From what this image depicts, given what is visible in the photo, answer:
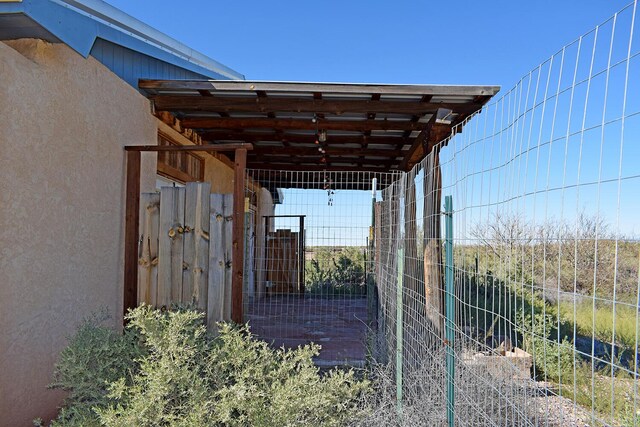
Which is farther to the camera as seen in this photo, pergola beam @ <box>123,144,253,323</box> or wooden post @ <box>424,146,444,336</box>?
pergola beam @ <box>123,144,253,323</box>

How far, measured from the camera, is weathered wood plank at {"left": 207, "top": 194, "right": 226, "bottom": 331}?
4.38 meters

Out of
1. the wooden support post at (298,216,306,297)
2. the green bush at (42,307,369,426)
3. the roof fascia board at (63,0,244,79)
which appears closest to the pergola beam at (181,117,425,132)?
the roof fascia board at (63,0,244,79)

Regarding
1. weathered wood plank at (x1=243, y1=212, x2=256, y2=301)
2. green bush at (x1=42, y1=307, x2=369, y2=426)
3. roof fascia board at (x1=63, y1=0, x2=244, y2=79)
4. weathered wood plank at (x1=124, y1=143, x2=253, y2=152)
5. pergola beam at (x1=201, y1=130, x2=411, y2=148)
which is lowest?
green bush at (x1=42, y1=307, x2=369, y2=426)

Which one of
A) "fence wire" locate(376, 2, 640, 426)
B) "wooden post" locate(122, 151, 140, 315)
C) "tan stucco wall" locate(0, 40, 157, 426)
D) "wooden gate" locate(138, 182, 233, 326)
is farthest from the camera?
"wooden post" locate(122, 151, 140, 315)

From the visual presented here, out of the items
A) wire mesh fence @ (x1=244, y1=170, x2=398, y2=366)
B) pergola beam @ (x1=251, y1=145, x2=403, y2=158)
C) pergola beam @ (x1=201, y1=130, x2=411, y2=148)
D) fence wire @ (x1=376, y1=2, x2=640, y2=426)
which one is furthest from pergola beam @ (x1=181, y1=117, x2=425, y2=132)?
fence wire @ (x1=376, y1=2, x2=640, y2=426)

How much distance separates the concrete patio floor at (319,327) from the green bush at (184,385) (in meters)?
1.82

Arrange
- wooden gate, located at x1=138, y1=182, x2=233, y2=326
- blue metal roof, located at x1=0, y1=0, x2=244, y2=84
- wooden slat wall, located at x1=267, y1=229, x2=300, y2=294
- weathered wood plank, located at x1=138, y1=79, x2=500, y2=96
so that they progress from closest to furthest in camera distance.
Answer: blue metal roof, located at x1=0, y1=0, x2=244, y2=84
wooden gate, located at x1=138, y1=182, x2=233, y2=326
weathered wood plank, located at x1=138, y1=79, x2=500, y2=96
wooden slat wall, located at x1=267, y1=229, x2=300, y2=294

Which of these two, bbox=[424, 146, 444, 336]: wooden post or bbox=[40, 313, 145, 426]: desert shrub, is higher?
bbox=[424, 146, 444, 336]: wooden post

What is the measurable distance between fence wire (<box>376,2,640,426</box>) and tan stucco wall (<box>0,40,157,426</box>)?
8.50ft

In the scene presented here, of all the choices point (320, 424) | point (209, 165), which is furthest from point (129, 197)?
point (209, 165)

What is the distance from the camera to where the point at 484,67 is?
37.9 ft

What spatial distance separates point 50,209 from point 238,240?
1.55 m

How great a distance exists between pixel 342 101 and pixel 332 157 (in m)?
3.64

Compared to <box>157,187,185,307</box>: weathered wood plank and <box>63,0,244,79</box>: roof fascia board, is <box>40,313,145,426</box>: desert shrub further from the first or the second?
<box>63,0,244,79</box>: roof fascia board
